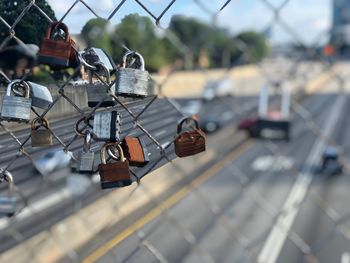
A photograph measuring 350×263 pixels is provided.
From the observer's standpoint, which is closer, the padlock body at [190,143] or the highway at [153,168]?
the padlock body at [190,143]

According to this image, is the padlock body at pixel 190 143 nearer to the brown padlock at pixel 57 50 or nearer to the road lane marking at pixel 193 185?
the brown padlock at pixel 57 50

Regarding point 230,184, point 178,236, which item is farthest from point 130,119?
point 230,184

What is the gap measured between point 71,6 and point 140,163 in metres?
0.19

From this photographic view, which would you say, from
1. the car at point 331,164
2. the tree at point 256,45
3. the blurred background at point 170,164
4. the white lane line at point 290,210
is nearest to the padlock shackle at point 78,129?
the blurred background at point 170,164

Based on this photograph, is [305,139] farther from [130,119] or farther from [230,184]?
[130,119]

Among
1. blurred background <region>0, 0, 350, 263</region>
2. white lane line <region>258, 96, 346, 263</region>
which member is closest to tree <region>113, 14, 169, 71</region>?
blurred background <region>0, 0, 350, 263</region>

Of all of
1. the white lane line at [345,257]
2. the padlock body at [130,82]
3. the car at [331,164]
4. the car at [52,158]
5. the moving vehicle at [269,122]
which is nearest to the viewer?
the padlock body at [130,82]

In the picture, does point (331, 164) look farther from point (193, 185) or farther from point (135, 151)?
point (135, 151)

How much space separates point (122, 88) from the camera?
612 mm

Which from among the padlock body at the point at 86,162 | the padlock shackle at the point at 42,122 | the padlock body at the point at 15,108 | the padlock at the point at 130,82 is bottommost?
the padlock body at the point at 86,162

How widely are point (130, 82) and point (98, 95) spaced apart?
6cm

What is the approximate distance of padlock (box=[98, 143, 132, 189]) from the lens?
63 cm

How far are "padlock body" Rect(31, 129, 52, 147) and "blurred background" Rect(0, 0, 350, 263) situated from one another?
3 centimetres

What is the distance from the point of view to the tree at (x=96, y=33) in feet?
2.30
